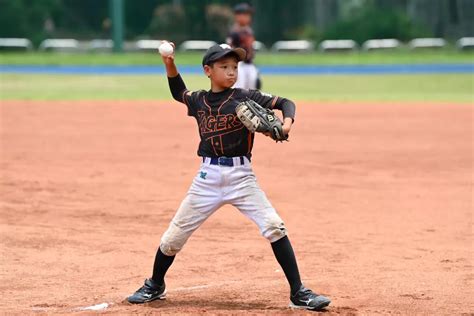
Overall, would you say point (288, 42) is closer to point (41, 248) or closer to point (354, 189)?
point (354, 189)

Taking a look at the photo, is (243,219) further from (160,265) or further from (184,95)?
(184,95)

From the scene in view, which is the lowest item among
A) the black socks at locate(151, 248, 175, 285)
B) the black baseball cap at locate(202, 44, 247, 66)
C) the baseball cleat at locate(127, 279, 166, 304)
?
the baseball cleat at locate(127, 279, 166, 304)

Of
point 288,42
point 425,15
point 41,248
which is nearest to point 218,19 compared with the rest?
point 288,42

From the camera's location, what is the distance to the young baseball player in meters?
5.92

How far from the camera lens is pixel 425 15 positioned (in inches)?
1578

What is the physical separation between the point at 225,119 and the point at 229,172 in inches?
12.6

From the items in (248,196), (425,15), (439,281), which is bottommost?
(439,281)

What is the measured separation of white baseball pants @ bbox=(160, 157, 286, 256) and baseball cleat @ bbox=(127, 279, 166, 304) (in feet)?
1.01

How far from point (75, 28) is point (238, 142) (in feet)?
118

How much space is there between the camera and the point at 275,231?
19.3 feet

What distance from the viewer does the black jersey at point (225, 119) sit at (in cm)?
595

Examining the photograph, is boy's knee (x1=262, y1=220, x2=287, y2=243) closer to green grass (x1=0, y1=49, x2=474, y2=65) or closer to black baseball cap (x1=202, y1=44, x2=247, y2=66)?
black baseball cap (x1=202, y1=44, x2=247, y2=66)

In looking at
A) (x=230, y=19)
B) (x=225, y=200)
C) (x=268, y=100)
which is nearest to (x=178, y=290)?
(x=225, y=200)

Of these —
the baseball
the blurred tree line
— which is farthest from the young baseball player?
the blurred tree line
